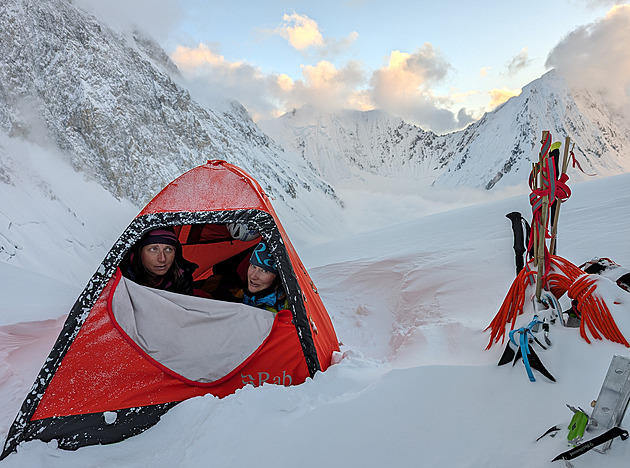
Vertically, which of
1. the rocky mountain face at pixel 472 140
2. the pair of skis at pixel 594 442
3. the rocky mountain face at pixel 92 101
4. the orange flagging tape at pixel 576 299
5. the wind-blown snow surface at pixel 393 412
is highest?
the rocky mountain face at pixel 472 140

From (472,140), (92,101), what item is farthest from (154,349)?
(472,140)

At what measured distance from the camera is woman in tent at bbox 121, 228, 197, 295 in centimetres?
320

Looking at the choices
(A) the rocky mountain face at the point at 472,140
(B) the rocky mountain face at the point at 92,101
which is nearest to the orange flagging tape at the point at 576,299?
(B) the rocky mountain face at the point at 92,101

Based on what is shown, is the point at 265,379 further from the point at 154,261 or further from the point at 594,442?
the point at 594,442

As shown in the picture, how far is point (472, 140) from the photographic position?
15075cm

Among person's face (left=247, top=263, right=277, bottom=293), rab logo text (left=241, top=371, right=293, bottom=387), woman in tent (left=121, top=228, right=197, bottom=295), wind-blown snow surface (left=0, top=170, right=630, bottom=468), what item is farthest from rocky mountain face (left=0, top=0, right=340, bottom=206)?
wind-blown snow surface (left=0, top=170, right=630, bottom=468)

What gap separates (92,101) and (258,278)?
2450 centimetres

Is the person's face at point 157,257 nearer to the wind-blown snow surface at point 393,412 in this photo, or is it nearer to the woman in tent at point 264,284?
the woman in tent at point 264,284

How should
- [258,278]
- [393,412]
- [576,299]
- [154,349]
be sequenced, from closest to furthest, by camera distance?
[393,412] < [576,299] < [154,349] < [258,278]

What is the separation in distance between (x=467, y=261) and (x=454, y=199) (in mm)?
134262

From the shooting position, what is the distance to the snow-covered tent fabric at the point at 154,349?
2.27 metres

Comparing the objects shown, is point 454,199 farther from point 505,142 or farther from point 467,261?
point 467,261

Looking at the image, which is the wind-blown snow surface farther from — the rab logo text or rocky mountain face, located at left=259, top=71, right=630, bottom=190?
rocky mountain face, located at left=259, top=71, right=630, bottom=190

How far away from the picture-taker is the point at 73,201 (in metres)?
Result: 16.7
